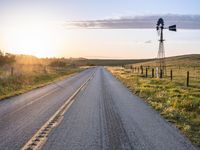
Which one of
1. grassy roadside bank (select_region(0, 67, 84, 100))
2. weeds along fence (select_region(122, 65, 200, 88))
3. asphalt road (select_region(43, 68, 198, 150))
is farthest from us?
weeds along fence (select_region(122, 65, 200, 88))

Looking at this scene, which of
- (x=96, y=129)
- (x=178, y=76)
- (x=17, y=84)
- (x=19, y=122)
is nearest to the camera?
(x=96, y=129)

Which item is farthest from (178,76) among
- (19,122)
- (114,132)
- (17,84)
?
(114,132)

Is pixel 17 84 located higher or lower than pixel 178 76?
higher

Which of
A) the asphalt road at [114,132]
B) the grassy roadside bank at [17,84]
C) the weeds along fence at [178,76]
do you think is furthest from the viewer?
the weeds along fence at [178,76]

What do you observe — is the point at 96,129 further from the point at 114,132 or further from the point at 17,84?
the point at 17,84

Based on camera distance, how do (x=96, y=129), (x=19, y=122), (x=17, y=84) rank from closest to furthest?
(x=96, y=129) < (x=19, y=122) < (x=17, y=84)

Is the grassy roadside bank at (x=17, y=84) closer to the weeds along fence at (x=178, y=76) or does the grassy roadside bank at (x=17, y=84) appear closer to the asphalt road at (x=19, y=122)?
the asphalt road at (x=19, y=122)

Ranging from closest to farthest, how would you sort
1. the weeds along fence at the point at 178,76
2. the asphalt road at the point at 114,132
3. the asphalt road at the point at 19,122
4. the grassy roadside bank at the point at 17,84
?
1. the asphalt road at the point at 114,132
2. the asphalt road at the point at 19,122
3. the grassy roadside bank at the point at 17,84
4. the weeds along fence at the point at 178,76

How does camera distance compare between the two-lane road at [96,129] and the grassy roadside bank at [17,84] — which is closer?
the two-lane road at [96,129]

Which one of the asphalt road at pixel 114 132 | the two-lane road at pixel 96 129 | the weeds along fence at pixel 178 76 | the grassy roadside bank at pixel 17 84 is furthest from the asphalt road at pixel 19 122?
the weeds along fence at pixel 178 76

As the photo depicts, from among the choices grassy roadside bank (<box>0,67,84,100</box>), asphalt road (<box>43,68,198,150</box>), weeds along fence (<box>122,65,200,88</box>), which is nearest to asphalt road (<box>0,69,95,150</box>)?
asphalt road (<box>43,68,198,150</box>)

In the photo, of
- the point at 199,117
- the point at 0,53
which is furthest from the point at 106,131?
the point at 0,53

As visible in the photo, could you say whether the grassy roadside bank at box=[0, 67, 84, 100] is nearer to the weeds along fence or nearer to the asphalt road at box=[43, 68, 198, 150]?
the asphalt road at box=[43, 68, 198, 150]

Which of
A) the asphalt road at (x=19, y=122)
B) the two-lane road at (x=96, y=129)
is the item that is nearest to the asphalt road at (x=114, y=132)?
the two-lane road at (x=96, y=129)
